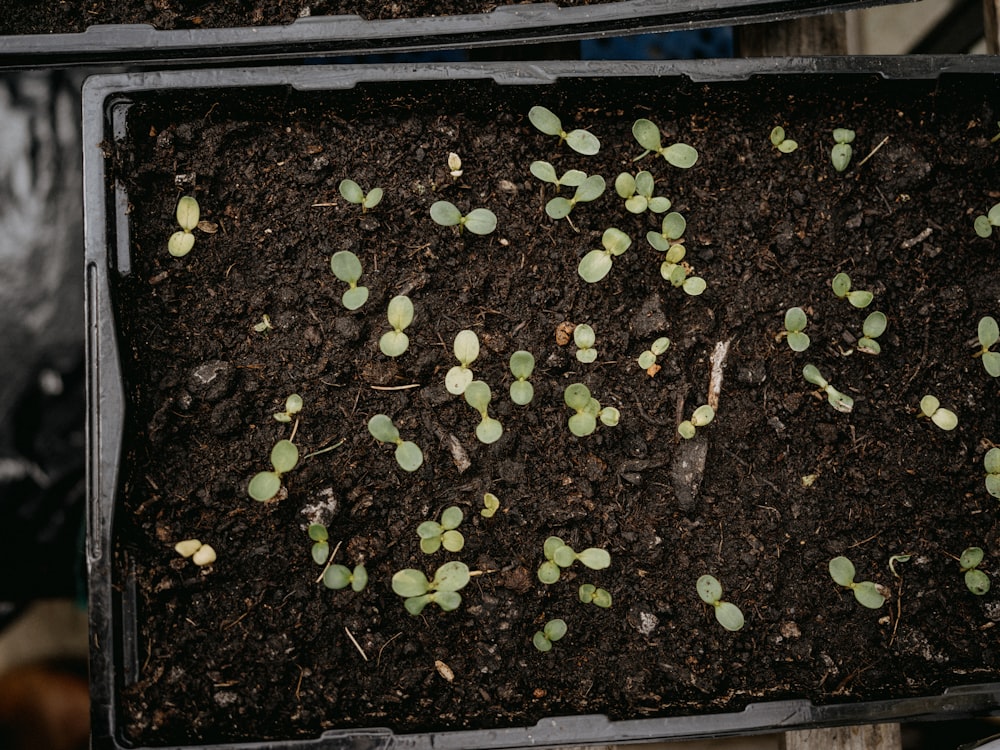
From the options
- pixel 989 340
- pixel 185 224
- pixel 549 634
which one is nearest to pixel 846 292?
→ pixel 989 340

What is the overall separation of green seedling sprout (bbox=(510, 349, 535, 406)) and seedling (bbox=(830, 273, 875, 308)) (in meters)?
0.51

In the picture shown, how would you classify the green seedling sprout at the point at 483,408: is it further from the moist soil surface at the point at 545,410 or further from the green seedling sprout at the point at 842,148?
the green seedling sprout at the point at 842,148

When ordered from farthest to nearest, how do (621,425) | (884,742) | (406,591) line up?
(884,742)
(621,425)
(406,591)

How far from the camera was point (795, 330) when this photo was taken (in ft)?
3.86

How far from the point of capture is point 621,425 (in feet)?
3.88

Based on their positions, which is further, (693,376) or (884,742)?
(884,742)

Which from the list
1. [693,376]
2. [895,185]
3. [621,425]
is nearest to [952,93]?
[895,185]

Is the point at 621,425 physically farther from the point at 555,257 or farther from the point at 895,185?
the point at 895,185

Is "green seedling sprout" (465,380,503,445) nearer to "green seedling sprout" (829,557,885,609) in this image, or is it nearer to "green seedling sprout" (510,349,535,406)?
"green seedling sprout" (510,349,535,406)

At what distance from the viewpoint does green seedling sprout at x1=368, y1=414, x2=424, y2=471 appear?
42.7 inches

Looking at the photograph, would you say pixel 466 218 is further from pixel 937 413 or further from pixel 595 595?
pixel 937 413

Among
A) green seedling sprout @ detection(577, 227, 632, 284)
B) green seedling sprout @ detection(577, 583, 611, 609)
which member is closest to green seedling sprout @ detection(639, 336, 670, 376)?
green seedling sprout @ detection(577, 227, 632, 284)

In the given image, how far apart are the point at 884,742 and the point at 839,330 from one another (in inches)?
30.3

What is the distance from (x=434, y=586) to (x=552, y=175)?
66 centimetres
